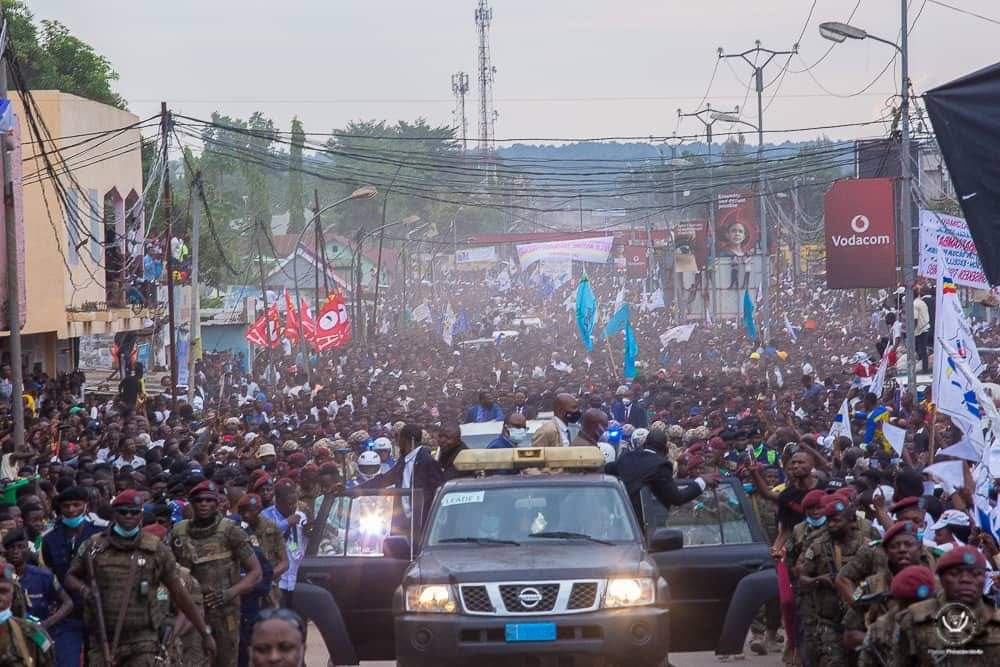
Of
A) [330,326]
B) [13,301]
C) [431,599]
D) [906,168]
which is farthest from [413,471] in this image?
[330,326]

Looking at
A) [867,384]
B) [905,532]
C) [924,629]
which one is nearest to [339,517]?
[905,532]

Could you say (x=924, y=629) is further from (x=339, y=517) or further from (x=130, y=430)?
(x=130, y=430)

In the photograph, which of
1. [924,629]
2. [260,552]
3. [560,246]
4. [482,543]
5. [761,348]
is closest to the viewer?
[924,629]

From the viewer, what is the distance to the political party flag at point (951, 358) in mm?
11969

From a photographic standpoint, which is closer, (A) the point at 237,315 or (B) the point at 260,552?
(B) the point at 260,552

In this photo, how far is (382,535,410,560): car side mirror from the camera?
945 centimetres

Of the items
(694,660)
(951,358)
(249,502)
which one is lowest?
(694,660)

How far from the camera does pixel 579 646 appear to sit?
859cm

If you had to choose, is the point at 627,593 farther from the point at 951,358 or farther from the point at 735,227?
the point at 735,227

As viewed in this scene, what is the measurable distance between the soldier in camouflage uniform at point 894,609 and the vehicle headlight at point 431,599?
2676 mm

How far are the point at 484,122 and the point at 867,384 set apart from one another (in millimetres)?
120988

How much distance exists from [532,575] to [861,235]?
84.2 ft

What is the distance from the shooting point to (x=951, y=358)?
12352 mm

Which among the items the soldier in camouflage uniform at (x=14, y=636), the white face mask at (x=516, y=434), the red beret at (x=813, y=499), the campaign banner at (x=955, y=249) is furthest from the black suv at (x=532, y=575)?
the campaign banner at (x=955, y=249)
